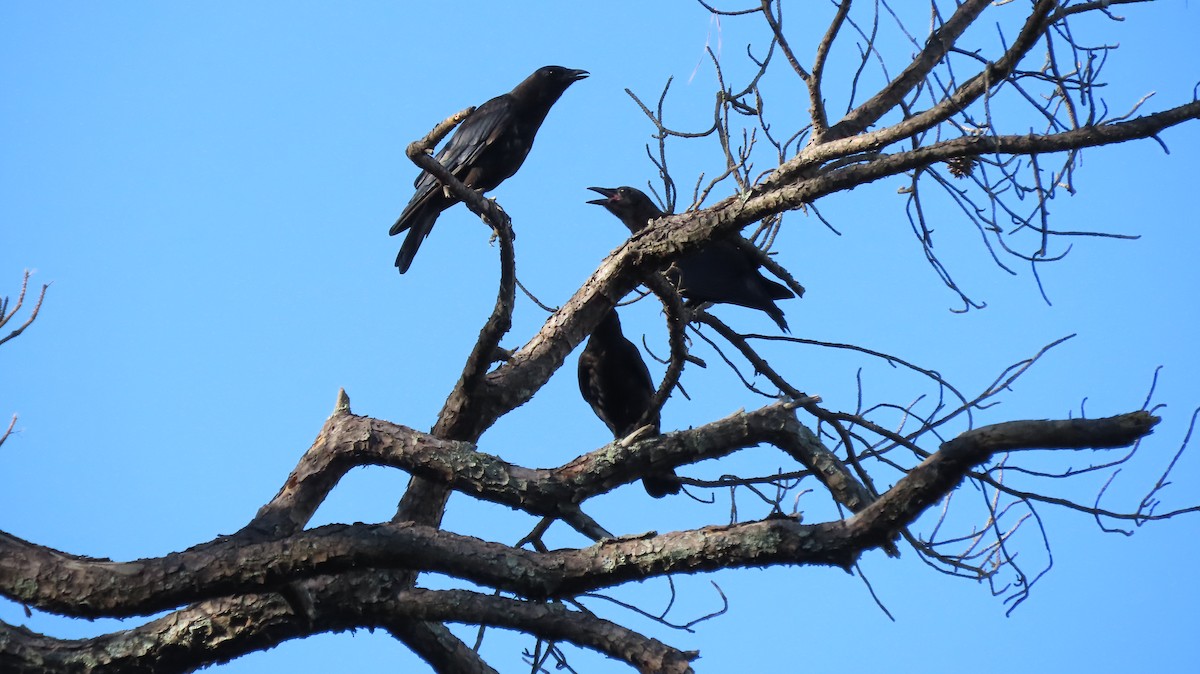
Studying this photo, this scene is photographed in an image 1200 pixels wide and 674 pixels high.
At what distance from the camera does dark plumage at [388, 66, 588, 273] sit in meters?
5.70

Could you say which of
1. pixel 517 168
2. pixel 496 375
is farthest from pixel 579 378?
pixel 496 375

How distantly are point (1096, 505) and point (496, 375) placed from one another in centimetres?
195

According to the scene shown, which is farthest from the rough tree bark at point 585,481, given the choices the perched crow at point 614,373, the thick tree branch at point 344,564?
the perched crow at point 614,373

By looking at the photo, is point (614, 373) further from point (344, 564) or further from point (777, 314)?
point (344, 564)

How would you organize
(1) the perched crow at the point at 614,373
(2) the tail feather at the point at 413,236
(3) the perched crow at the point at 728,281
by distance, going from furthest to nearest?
1. (1) the perched crow at the point at 614,373
2. (2) the tail feather at the point at 413,236
3. (3) the perched crow at the point at 728,281

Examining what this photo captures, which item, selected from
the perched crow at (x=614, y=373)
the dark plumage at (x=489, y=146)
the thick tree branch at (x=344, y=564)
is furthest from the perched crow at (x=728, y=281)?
the thick tree branch at (x=344, y=564)

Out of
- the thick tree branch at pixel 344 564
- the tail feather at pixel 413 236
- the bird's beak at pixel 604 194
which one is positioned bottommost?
the thick tree branch at pixel 344 564

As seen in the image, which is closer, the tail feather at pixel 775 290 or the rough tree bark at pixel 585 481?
the rough tree bark at pixel 585 481

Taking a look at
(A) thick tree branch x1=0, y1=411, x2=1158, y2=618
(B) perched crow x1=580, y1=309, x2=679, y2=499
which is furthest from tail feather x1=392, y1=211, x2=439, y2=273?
(A) thick tree branch x1=0, y1=411, x2=1158, y2=618

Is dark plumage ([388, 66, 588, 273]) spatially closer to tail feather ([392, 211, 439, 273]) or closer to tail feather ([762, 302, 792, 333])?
tail feather ([392, 211, 439, 273])

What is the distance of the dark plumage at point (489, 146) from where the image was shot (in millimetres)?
5699

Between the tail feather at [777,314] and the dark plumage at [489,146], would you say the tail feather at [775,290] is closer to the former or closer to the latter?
the tail feather at [777,314]

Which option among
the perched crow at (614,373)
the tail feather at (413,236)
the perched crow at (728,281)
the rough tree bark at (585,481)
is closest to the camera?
the rough tree bark at (585,481)

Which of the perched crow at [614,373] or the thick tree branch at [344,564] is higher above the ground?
the perched crow at [614,373]
